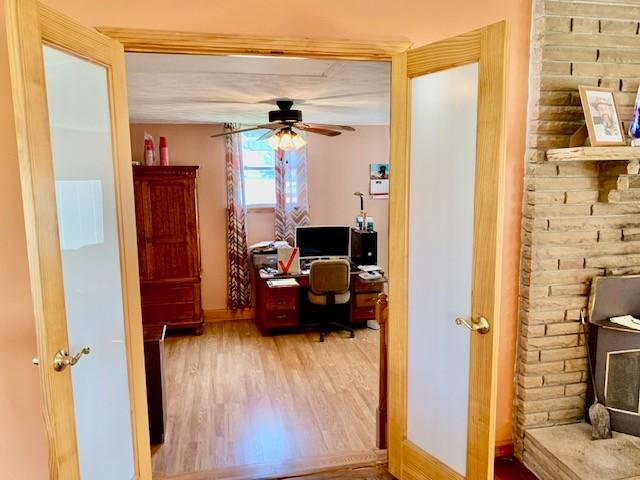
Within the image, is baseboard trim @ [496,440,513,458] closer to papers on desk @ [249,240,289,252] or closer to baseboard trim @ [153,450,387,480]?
baseboard trim @ [153,450,387,480]

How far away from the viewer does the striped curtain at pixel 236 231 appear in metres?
5.27

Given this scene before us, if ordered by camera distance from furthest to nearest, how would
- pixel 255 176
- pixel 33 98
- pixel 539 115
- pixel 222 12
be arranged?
1. pixel 255 176
2. pixel 539 115
3. pixel 222 12
4. pixel 33 98

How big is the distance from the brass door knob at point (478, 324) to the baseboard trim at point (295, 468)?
103cm

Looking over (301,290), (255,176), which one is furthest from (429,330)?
(255,176)

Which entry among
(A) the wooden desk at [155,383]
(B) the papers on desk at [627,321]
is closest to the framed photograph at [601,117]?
(B) the papers on desk at [627,321]

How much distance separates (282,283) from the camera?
480 centimetres

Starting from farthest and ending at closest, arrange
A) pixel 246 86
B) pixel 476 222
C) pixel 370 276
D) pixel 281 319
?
pixel 370 276
pixel 281 319
pixel 246 86
pixel 476 222

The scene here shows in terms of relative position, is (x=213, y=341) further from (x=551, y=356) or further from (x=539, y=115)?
(x=539, y=115)

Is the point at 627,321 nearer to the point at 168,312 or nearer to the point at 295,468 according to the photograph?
the point at 295,468

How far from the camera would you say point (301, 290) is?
5.11 meters

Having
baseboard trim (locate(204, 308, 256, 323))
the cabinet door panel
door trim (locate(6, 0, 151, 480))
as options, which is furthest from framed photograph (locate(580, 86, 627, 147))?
baseboard trim (locate(204, 308, 256, 323))

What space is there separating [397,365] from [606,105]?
1.53 meters

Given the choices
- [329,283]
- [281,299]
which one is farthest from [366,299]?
[281,299]

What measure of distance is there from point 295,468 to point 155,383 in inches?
39.4
